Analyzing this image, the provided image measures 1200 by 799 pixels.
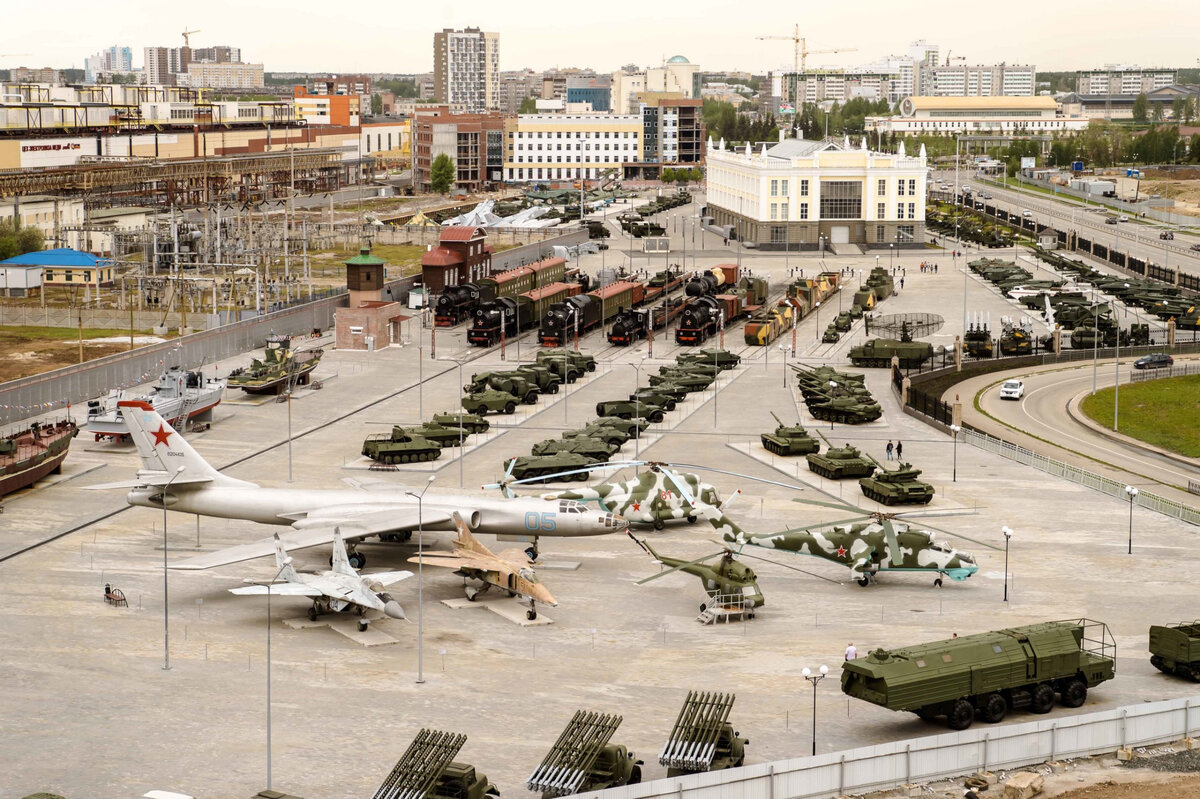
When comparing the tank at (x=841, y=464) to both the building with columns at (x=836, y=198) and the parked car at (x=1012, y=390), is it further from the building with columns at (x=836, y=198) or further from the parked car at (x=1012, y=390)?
the building with columns at (x=836, y=198)

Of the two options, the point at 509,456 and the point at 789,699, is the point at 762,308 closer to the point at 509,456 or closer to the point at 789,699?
the point at 509,456

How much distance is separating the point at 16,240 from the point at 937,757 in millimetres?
134194

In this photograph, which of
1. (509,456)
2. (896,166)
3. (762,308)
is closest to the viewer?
(509,456)

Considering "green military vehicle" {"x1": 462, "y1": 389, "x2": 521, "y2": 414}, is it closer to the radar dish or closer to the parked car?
the parked car

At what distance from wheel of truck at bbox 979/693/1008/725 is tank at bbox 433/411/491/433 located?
43.3 meters

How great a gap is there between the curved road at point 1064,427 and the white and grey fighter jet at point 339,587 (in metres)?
43.6

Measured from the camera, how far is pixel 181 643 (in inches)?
2058

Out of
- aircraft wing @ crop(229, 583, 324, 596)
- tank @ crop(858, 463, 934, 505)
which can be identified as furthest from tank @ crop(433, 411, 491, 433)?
aircraft wing @ crop(229, 583, 324, 596)

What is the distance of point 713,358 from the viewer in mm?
109250

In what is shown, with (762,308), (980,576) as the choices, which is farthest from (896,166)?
(980,576)

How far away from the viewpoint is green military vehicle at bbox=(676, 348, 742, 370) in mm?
108562

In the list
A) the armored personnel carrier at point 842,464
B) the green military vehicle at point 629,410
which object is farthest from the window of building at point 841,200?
the armored personnel carrier at point 842,464

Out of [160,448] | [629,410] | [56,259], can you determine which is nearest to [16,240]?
[56,259]

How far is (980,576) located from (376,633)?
24.0 meters
